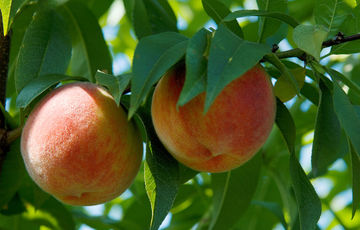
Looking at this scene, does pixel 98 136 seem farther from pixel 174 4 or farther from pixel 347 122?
pixel 174 4

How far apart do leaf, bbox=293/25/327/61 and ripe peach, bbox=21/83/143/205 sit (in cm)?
44

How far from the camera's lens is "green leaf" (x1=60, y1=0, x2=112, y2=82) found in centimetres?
201

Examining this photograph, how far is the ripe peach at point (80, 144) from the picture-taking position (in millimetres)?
1274

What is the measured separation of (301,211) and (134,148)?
405 millimetres

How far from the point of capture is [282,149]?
95.8 inches

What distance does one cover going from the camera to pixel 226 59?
1.11 meters

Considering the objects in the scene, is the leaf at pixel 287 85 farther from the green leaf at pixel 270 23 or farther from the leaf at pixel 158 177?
the leaf at pixel 158 177

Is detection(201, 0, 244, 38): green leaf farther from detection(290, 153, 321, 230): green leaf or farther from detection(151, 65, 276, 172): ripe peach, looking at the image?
detection(290, 153, 321, 230): green leaf

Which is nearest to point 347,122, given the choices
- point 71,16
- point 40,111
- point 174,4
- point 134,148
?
point 134,148

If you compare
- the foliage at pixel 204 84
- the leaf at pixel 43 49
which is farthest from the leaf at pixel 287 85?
the leaf at pixel 43 49

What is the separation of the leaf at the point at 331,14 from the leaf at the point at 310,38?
29 cm

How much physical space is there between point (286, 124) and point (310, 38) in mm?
302

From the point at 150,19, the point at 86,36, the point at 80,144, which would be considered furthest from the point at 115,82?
the point at 86,36

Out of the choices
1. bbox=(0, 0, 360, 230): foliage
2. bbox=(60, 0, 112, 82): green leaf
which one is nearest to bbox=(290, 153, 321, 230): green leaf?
bbox=(0, 0, 360, 230): foliage
